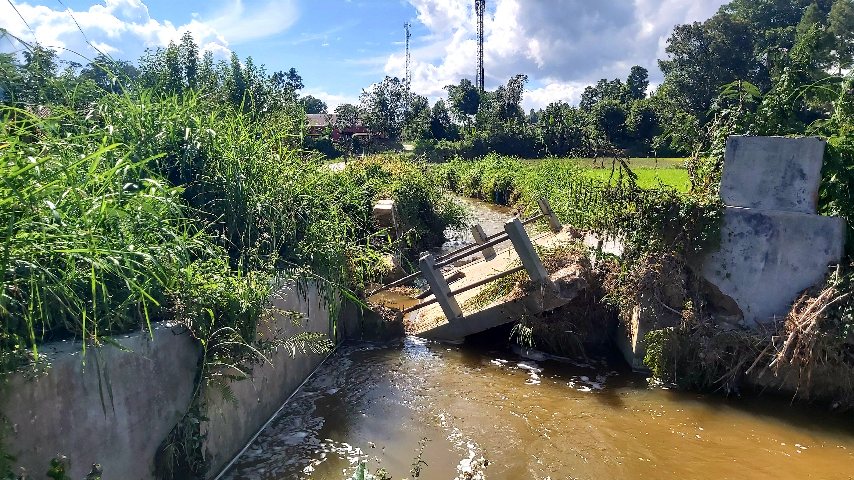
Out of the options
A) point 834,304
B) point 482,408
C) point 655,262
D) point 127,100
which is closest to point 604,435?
point 482,408

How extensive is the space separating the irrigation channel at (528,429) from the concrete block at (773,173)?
2330 millimetres

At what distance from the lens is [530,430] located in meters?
6.09

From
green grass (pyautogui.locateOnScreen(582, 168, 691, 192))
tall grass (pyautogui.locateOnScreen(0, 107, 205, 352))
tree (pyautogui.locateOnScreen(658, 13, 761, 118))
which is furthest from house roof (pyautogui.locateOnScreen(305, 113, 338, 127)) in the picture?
tree (pyautogui.locateOnScreen(658, 13, 761, 118))

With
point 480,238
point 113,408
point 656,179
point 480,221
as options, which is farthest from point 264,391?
point 480,221

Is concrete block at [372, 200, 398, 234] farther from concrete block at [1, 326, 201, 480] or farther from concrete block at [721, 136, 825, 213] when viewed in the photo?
concrete block at [1, 326, 201, 480]

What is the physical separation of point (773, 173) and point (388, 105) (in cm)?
5637

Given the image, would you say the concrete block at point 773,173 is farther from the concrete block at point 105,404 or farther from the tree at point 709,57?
the tree at point 709,57

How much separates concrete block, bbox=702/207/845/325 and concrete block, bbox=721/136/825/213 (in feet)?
0.44

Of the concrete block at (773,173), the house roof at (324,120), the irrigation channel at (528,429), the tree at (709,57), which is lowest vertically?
the irrigation channel at (528,429)

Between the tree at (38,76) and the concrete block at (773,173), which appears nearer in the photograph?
the tree at (38,76)

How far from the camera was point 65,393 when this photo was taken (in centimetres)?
338

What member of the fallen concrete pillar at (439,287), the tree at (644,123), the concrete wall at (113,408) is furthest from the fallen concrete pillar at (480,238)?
the tree at (644,123)

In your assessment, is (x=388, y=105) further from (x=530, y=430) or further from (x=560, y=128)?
(x=530, y=430)

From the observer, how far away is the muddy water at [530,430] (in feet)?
17.5
